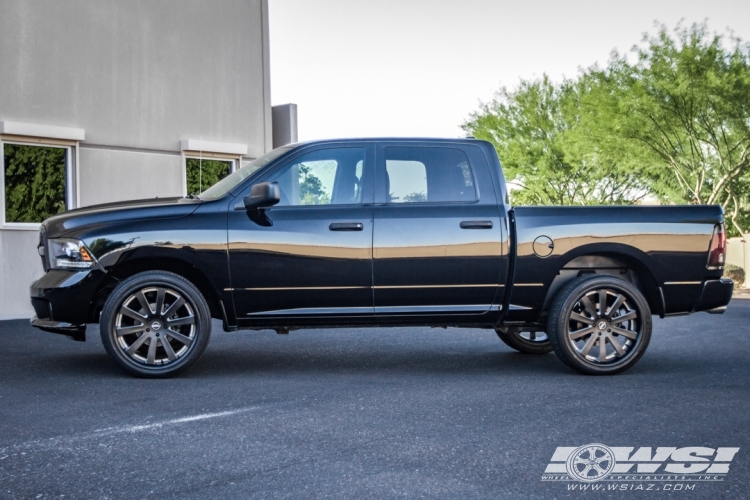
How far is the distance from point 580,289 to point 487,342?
2784 mm

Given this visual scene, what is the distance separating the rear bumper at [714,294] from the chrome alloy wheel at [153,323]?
4.07 meters

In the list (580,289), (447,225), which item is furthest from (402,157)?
(580,289)

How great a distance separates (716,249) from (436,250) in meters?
2.30

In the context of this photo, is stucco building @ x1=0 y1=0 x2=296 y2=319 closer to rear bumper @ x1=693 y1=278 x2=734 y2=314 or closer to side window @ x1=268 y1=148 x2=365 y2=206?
side window @ x1=268 y1=148 x2=365 y2=206

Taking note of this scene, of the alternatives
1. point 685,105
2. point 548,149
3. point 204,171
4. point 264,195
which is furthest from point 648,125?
point 264,195

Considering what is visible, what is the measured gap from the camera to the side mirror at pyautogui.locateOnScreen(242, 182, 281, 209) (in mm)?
7219

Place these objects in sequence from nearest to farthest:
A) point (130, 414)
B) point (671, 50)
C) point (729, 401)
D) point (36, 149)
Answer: point (130, 414) → point (729, 401) → point (36, 149) → point (671, 50)

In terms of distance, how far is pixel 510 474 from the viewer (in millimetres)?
4500

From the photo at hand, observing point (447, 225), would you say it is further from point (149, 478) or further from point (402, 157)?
point (149, 478)

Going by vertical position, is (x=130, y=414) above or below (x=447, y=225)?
below

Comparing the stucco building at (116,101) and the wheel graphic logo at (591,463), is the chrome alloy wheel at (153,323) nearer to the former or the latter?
the wheel graphic logo at (591,463)

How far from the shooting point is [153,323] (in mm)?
7359

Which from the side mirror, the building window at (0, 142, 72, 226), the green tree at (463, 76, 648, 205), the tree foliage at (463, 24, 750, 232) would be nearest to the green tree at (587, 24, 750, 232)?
the tree foliage at (463, 24, 750, 232)

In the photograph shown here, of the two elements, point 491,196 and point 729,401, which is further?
point 491,196
